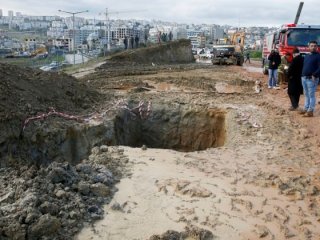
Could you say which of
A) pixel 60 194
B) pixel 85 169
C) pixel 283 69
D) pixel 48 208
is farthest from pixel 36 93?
pixel 283 69

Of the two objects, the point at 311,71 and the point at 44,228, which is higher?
the point at 311,71

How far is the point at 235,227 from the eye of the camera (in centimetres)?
483

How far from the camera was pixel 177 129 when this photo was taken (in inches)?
461

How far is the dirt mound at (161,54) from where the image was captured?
28353 millimetres

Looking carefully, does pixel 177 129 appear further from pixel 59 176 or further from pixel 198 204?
pixel 59 176

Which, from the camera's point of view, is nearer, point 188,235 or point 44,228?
point 44,228

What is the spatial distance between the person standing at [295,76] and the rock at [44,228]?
784 centimetres

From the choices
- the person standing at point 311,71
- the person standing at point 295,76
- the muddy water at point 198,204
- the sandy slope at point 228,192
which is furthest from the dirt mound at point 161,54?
the muddy water at point 198,204

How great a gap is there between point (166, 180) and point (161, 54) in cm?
2756

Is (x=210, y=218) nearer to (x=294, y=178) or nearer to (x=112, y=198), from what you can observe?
(x=112, y=198)

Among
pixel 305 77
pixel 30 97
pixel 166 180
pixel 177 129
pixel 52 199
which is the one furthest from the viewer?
pixel 177 129

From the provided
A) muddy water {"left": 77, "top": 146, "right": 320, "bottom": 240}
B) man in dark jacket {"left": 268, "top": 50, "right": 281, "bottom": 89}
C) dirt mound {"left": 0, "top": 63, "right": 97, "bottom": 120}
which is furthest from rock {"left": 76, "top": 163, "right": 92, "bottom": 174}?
man in dark jacket {"left": 268, "top": 50, "right": 281, "bottom": 89}

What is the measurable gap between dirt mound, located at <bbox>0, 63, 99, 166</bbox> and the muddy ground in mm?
74

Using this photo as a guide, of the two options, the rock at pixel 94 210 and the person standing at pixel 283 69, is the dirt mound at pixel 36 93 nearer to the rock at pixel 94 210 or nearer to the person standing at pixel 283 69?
the rock at pixel 94 210
